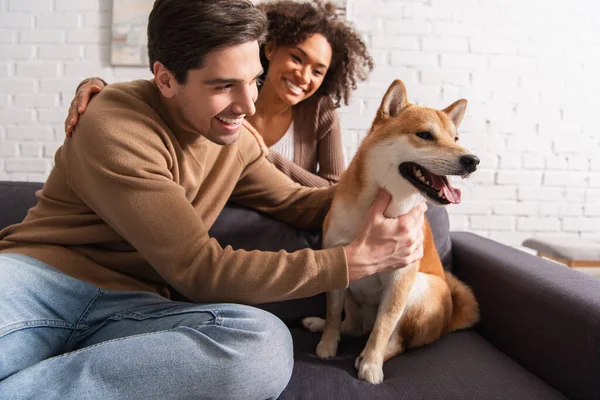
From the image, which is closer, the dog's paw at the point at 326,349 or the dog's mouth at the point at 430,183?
the dog's mouth at the point at 430,183

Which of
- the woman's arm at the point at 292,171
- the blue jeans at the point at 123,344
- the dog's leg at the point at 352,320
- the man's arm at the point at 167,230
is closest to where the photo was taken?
the blue jeans at the point at 123,344

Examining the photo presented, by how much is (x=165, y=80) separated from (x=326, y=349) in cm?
86

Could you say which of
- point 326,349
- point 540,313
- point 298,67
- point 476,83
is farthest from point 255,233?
point 476,83

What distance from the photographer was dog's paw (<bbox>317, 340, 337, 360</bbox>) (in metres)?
1.27

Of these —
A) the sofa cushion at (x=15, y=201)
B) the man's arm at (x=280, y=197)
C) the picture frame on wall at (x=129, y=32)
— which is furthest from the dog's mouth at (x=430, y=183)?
the picture frame on wall at (x=129, y=32)

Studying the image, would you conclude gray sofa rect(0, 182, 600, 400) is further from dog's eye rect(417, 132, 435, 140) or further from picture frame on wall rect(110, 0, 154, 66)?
picture frame on wall rect(110, 0, 154, 66)

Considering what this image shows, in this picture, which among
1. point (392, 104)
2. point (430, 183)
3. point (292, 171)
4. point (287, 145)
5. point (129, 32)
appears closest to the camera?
point (430, 183)

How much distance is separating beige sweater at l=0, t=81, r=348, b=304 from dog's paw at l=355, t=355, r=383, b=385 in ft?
0.83

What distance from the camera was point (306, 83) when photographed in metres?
1.89

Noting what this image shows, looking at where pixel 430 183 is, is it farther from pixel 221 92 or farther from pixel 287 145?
pixel 287 145

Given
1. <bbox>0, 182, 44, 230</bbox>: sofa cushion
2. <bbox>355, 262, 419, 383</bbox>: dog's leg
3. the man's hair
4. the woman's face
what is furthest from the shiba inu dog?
<bbox>0, 182, 44, 230</bbox>: sofa cushion

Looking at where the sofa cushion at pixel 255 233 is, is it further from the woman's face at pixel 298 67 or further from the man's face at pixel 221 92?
the woman's face at pixel 298 67

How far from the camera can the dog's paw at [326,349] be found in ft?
4.15

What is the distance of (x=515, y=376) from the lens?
3.78 feet
